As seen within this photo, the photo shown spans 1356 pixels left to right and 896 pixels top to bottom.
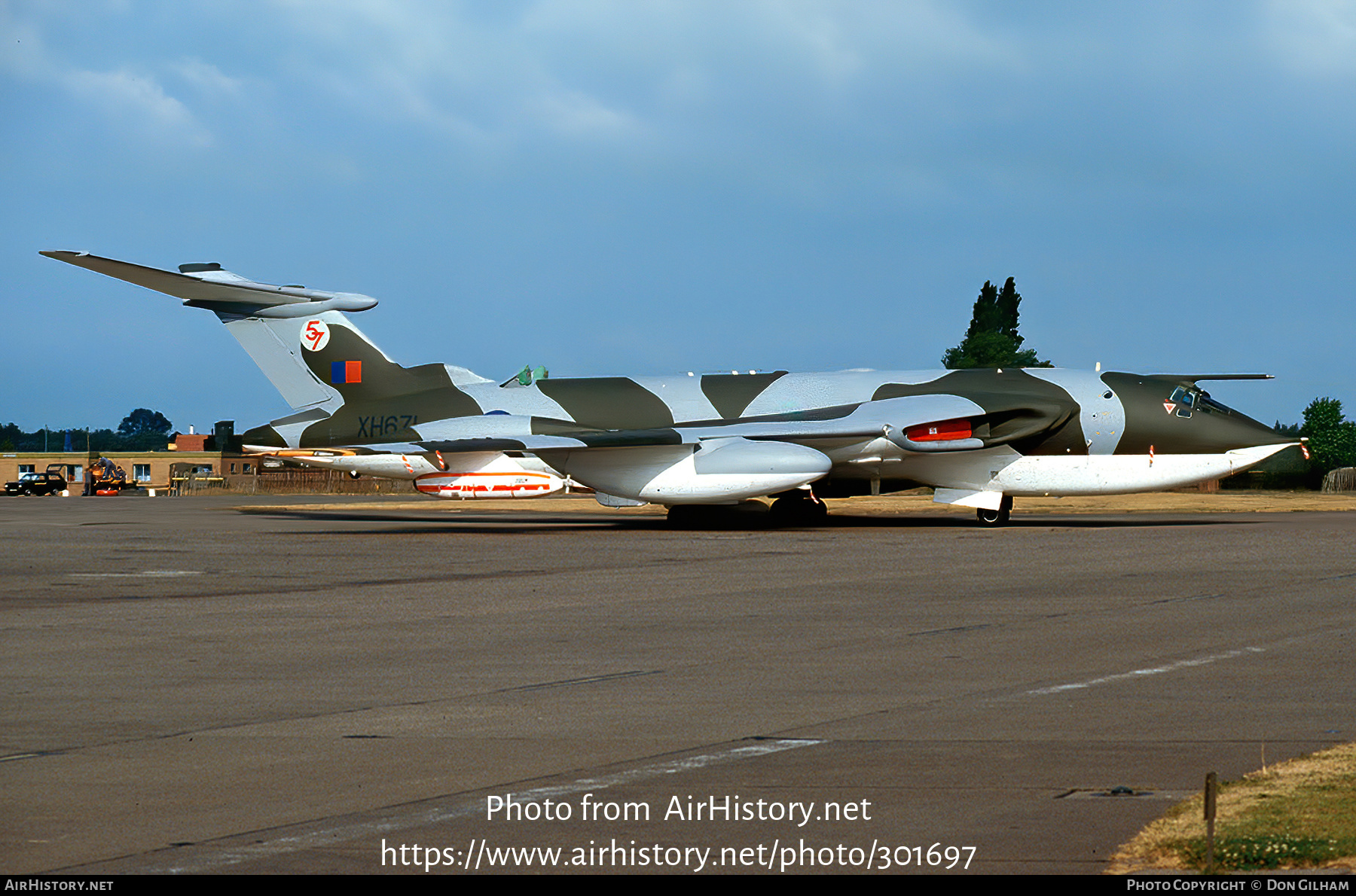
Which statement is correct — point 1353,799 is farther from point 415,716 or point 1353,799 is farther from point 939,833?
point 415,716

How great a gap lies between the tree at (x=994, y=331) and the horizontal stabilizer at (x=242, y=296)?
66.2 meters

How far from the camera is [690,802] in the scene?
604cm

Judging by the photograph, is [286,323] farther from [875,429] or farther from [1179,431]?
[1179,431]

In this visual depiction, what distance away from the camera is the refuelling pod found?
28172 mm

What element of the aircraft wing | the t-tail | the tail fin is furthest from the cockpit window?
the tail fin

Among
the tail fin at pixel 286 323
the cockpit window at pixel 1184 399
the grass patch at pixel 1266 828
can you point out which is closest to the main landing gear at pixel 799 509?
the cockpit window at pixel 1184 399

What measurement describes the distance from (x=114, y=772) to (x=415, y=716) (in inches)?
76.7

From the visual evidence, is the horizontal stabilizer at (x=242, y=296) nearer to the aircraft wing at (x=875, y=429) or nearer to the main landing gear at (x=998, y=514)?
the aircraft wing at (x=875, y=429)

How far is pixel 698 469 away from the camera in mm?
28797

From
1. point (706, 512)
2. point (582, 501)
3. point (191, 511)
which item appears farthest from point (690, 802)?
point (582, 501)

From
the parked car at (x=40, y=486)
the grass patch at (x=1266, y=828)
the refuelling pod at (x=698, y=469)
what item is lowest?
the grass patch at (x=1266, y=828)

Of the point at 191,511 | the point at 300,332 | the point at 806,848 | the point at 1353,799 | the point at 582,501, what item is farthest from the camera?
the point at 582,501

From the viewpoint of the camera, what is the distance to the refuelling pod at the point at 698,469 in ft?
92.4

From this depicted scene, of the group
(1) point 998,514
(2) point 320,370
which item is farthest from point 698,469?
(2) point 320,370
